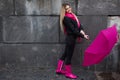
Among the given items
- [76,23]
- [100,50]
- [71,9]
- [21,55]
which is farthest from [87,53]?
[21,55]

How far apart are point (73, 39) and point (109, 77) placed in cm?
123

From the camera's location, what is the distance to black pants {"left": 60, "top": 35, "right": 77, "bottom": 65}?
770 cm

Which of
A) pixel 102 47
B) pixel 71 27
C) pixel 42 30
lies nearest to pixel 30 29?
pixel 42 30

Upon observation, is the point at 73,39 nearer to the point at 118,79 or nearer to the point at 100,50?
the point at 100,50

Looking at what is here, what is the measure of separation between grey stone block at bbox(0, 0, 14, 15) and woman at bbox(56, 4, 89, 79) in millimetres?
1326

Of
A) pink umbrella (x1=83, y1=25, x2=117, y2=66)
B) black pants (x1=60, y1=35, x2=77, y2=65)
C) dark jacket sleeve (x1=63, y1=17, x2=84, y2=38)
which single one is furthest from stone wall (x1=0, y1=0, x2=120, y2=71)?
pink umbrella (x1=83, y1=25, x2=117, y2=66)

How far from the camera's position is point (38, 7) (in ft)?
26.8

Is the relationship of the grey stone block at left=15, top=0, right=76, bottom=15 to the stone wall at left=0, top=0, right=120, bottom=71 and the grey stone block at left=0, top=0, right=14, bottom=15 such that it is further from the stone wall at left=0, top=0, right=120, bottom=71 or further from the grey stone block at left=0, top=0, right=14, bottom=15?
the grey stone block at left=0, top=0, right=14, bottom=15

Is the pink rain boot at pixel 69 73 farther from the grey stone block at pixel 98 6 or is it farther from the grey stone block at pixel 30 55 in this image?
the grey stone block at pixel 98 6

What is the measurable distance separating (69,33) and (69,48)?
14.3 inches

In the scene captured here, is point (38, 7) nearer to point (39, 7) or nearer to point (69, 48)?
point (39, 7)

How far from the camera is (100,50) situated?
7168mm

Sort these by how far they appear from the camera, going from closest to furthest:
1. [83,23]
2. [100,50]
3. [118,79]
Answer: [100,50] < [118,79] < [83,23]

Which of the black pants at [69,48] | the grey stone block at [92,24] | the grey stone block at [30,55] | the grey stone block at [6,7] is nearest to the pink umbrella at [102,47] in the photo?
the black pants at [69,48]
